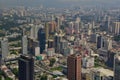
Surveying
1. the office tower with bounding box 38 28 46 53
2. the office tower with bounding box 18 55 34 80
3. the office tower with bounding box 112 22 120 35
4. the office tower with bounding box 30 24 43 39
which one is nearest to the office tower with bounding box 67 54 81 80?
the office tower with bounding box 18 55 34 80

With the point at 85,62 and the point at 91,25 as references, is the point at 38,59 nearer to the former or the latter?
the point at 85,62

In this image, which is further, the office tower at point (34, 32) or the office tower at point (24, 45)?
the office tower at point (34, 32)

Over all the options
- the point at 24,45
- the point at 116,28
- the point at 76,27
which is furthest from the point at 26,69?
the point at 116,28

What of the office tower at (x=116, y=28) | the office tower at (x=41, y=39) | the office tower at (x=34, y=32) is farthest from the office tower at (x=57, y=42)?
the office tower at (x=116, y=28)

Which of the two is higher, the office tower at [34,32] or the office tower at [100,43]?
the office tower at [34,32]

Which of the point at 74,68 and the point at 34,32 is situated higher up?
the point at 34,32

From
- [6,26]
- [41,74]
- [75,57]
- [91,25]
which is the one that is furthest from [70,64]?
[91,25]

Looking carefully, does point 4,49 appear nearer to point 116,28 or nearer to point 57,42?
point 57,42

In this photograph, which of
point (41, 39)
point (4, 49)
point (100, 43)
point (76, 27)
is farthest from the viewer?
point (76, 27)

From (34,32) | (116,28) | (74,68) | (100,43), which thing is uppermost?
Answer: (34,32)

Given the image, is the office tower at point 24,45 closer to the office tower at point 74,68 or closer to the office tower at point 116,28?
the office tower at point 74,68

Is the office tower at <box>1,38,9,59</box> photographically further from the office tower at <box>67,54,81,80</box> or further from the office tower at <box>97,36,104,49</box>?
the office tower at <box>97,36,104,49</box>
